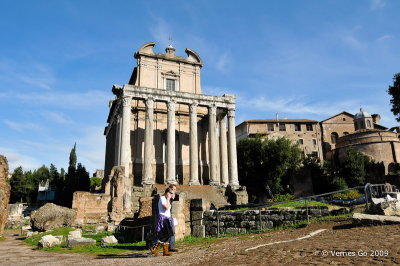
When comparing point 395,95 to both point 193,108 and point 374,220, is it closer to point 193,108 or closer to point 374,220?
point 193,108

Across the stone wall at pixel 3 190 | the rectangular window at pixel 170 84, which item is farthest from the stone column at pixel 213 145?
the stone wall at pixel 3 190

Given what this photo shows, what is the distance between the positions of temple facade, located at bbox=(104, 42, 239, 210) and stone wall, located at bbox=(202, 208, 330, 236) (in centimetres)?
1995

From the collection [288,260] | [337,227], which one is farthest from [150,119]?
[288,260]

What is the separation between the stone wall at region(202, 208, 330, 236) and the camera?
1289 cm

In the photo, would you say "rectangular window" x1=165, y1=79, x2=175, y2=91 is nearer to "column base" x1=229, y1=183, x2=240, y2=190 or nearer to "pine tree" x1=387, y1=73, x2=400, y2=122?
"column base" x1=229, y1=183, x2=240, y2=190

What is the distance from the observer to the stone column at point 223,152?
3741 cm

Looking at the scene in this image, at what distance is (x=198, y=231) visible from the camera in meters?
13.9

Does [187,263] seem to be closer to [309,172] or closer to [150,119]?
[150,119]

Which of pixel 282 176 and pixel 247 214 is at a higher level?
pixel 282 176

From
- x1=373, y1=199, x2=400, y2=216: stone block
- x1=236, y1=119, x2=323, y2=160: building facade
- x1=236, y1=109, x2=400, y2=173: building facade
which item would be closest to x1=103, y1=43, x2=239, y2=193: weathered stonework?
x1=236, y1=109, x2=400, y2=173: building facade

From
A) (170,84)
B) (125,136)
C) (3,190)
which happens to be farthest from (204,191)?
(3,190)

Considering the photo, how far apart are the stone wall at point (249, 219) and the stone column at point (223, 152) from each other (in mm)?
22630

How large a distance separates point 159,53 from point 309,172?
93.1 ft

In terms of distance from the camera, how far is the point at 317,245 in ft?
25.1
